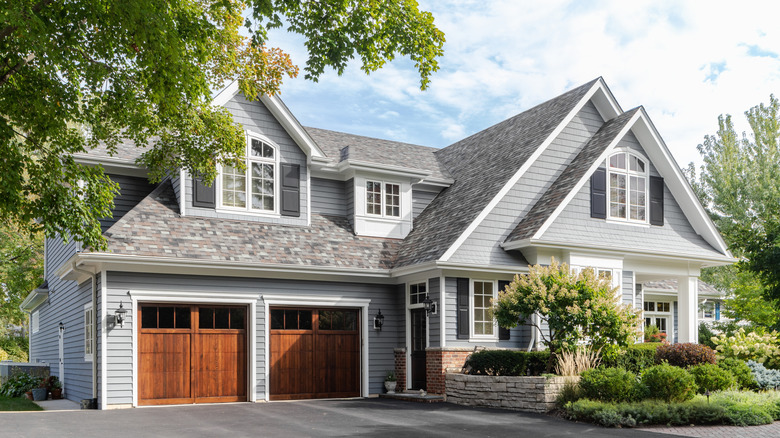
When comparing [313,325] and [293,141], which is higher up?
[293,141]

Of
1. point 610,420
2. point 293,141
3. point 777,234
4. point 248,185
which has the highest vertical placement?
point 293,141

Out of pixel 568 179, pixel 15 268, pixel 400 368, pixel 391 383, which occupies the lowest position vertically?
pixel 391 383

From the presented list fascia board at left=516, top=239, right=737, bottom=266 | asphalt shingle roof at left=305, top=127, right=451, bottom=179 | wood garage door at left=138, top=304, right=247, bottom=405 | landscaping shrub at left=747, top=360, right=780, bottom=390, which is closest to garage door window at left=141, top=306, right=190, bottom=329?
wood garage door at left=138, top=304, right=247, bottom=405

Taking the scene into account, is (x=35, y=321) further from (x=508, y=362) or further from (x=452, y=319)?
(x=508, y=362)

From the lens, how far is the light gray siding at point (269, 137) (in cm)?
1758

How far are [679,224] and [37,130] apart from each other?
16.0m

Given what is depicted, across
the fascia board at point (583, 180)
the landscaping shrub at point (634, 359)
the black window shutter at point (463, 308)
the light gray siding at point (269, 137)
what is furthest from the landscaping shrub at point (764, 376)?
the light gray siding at point (269, 137)

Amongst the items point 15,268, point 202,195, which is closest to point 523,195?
point 202,195

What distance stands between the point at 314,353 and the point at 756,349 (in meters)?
10.3

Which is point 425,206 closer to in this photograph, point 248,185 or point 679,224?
point 248,185

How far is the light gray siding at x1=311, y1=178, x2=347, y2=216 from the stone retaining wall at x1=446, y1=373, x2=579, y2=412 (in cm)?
576

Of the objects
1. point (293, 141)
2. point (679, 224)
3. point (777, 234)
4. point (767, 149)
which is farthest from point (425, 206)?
point (767, 149)

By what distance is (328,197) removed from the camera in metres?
19.3

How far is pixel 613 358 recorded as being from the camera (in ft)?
48.8
